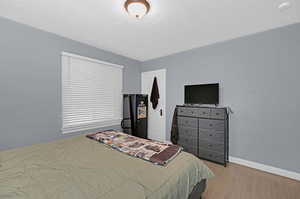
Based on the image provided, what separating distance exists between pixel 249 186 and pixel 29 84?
3832mm

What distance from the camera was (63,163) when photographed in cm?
123

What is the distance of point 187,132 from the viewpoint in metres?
2.90

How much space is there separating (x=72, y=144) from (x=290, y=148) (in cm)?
340

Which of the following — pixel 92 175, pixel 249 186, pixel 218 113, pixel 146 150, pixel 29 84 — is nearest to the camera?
pixel 92 175

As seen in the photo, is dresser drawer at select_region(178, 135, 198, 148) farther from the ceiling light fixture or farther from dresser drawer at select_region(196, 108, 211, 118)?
the ceiling light fixture

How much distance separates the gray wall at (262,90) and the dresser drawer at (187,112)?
24.5 inches

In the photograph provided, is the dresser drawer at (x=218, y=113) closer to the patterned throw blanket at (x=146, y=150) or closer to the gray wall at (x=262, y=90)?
the gray wall at (x=262, y=90)

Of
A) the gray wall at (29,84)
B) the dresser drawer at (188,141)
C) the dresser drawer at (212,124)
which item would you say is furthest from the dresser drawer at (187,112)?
the gray wall at (29,84)

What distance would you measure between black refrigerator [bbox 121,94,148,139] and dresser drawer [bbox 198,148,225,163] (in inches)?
60.5

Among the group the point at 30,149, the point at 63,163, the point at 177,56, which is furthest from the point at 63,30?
the point at 177,56

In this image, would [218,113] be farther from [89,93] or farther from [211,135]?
[89,93]

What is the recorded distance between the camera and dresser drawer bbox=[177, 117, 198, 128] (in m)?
2.78

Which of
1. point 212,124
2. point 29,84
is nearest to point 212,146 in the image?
point 212,124

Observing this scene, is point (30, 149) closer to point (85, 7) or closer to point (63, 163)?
point (63, 163)
